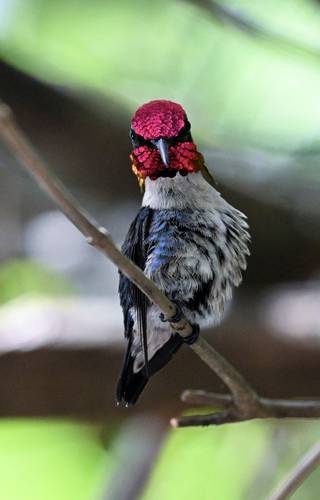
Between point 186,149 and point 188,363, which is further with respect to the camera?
point 188,363

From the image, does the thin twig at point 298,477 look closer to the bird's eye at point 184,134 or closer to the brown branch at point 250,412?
the brown branch at point 250,412

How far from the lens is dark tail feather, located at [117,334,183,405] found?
1316mm

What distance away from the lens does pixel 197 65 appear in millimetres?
2920

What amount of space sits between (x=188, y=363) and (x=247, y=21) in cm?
110

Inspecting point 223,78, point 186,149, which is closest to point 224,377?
point 186,149

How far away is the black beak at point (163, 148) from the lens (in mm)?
1008

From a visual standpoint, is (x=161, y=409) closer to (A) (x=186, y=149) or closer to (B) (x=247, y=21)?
(B) (x=247, y=21)

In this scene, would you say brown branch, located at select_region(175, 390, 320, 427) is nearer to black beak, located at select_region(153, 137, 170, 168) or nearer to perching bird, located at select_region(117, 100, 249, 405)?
perching bird, located at select_region(117, 100, 249, 405)

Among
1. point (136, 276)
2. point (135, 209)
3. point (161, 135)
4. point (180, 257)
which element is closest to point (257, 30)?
point (180, 257)

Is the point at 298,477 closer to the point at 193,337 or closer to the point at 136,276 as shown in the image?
the point at 193,337

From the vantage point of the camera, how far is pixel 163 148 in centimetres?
102

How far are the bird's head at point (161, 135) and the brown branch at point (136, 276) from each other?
130 mm

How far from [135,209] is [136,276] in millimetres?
2137

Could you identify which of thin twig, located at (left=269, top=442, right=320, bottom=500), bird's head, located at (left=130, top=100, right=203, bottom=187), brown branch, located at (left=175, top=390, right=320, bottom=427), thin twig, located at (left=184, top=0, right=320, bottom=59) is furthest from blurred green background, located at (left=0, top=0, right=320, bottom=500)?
bird's head, located at (left=130, top=100, right=203, bottom=187)
